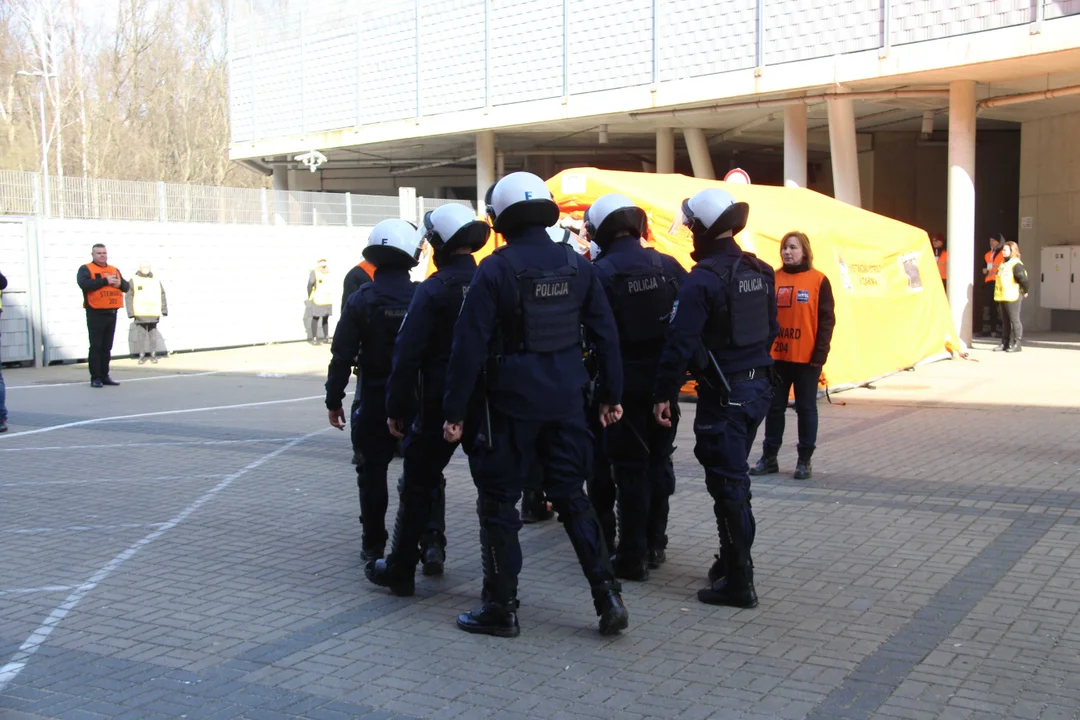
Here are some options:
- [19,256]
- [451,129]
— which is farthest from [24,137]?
[19,256]

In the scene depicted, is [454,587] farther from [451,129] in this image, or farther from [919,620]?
[451,129]

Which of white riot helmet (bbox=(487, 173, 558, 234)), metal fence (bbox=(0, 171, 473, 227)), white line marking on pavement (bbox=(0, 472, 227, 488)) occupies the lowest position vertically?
white line marking on pavement (bbox=(0, 472, 227, 488))

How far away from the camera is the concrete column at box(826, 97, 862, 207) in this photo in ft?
65.6

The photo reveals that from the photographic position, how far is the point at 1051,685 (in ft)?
14.1

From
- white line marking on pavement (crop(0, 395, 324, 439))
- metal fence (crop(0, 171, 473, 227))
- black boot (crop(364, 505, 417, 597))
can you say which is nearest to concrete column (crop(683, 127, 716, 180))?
metal fence (crop(0, 171, 473, 227))

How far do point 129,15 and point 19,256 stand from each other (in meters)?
36.9

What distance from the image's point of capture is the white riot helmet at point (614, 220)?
19.5ft

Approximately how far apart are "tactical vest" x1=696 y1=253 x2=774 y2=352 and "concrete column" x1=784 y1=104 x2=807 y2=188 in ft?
54.0

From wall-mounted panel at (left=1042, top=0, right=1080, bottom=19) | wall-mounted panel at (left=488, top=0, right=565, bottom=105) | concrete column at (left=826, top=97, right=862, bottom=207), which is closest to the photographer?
wall-mounted panel at (left=1042, top=0, right=1080, bottom=19)

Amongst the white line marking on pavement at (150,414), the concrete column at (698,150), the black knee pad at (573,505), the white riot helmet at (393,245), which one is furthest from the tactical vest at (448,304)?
the concrete column at (698,150)

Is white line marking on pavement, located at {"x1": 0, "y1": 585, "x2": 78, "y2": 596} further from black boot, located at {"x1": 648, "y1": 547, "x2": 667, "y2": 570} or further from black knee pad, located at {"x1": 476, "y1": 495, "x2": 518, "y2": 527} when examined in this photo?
black boot, located at {"x1": 648, "y1": 547, "x2": 667, "y2": 570}

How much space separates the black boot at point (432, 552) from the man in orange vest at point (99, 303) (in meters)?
10.1

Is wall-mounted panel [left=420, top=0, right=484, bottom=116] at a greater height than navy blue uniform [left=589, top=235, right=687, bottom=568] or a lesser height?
greater

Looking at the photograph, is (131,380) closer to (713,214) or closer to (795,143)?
(713,214)
